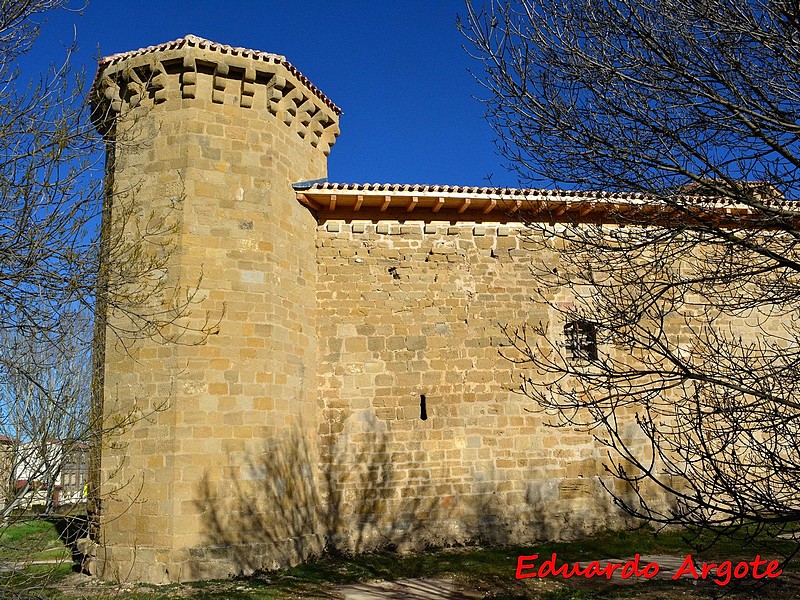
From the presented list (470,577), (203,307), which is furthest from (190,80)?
(470,577)

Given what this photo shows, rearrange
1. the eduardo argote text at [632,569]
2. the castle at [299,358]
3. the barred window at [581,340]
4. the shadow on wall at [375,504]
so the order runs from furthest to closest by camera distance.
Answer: the shadow on wall at [375,504] < the castle at [299,358] < the eduardo argote text at [632,569] < the barred window at [581,340]

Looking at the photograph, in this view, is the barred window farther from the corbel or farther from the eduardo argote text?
the corbel

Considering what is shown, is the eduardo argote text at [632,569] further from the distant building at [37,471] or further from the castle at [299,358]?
the distant building at [37,471]

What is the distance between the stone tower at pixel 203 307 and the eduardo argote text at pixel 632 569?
2.95 meters

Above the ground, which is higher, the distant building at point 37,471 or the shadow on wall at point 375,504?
the distant building at point 37,471

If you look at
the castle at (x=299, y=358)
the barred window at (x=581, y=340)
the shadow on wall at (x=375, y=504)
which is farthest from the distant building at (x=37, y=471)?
the barred window at (x=581, y=340)

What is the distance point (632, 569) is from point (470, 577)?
6.53ft

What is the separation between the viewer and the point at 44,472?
480 cm

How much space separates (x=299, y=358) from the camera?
9625mm

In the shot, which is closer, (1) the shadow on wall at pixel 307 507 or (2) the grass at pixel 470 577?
(2) the grass at pixel 470 577

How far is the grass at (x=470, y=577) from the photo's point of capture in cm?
721

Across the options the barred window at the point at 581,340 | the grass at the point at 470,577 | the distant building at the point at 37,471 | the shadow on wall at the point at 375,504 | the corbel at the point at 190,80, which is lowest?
the grass at the point at 470,577

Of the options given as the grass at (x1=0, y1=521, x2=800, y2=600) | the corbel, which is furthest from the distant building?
the corbel

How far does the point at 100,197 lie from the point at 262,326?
4174mm
